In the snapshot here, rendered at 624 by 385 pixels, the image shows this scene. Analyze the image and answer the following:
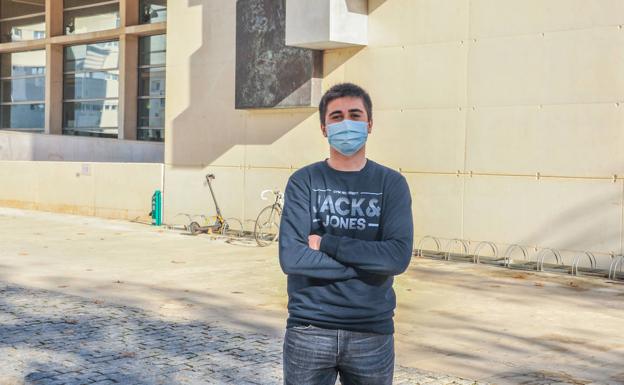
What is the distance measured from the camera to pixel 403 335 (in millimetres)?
8055

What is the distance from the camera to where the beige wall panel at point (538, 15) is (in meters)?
12.3

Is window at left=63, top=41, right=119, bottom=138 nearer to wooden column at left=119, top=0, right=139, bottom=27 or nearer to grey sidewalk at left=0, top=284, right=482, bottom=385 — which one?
wooden column at left=119, top=0, right=139, bottom=27

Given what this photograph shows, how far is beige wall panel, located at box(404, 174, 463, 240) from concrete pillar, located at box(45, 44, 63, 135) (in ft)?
73.2

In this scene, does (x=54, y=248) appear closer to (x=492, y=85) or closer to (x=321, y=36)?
(x=321, y=36)

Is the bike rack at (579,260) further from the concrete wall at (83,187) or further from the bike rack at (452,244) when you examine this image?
the concrete wall at (83,187)

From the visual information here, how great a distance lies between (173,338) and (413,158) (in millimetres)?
7714

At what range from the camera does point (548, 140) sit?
42.1 feet

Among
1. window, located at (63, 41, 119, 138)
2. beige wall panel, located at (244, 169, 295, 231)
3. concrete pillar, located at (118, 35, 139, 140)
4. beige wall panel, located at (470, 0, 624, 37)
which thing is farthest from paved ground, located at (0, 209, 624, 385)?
window, located at (63, 41, 119, 138)

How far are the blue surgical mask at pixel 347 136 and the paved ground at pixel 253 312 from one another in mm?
3243

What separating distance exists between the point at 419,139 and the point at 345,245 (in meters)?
11.3

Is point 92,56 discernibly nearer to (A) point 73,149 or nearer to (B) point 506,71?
(A) point 73,149

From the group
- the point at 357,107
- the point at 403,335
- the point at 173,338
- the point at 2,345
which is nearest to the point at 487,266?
the point at 403,335

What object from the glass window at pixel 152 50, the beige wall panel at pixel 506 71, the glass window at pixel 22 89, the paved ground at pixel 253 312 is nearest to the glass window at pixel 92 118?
the glass window at pixel 22 89

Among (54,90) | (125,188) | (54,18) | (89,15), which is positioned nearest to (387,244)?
(125,188)
